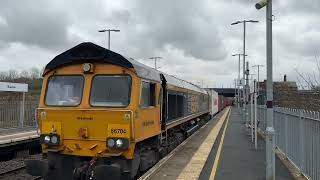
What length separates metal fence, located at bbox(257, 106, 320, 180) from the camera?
9.84 m

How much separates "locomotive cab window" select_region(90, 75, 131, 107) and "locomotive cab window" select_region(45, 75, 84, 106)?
37 cm

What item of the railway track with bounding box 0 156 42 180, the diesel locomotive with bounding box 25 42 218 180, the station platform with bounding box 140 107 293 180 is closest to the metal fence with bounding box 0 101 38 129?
the railway track with bounding box 0 156 42 180

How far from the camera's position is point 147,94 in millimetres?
11586

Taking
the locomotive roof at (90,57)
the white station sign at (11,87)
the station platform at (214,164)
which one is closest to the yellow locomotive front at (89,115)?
the locomotive roof at (90,57)

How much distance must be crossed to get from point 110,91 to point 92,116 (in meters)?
0.70

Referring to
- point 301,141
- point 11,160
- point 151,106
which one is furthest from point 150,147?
point 11,160

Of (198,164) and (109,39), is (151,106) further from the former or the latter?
(109,39)

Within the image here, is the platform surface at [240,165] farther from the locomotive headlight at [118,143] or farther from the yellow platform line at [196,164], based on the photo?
the locomotive headlight at [118,143]

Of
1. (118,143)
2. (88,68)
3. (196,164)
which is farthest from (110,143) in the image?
(196,164)

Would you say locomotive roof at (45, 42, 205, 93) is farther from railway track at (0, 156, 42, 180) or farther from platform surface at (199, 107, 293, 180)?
railway track at (0, 156, 42, 180)

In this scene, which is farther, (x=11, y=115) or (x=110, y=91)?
(x=11, y=115)

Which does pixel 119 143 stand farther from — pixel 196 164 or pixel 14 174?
pixel 14 174

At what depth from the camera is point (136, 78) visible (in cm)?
1056

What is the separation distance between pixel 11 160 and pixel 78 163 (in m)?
9.21
